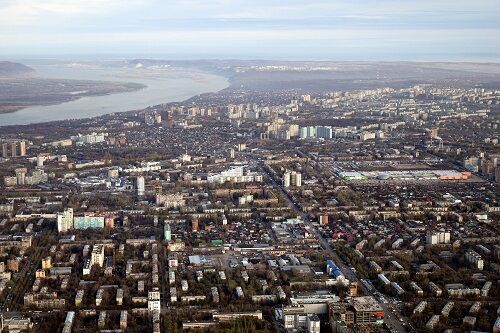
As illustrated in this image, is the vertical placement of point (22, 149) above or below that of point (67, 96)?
above

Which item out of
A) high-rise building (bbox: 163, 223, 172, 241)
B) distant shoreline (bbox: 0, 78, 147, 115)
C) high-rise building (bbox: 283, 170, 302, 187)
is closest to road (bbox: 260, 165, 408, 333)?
high-rise building (bbox: 283, 170, 302, 187)

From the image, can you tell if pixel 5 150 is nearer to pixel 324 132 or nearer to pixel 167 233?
pixel 324 132

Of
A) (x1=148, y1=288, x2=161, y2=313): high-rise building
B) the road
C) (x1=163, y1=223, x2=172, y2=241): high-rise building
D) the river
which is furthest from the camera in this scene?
the river

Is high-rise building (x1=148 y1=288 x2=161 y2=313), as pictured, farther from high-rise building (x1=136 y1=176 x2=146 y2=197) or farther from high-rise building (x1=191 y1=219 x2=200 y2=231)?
high-rise building (x1=136 y1=176 x2=146 y2=197)

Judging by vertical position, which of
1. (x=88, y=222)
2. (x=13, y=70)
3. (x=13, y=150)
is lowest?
(x=13, y=70)

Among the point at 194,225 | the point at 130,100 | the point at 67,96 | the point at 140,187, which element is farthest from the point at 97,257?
the point at 67,96

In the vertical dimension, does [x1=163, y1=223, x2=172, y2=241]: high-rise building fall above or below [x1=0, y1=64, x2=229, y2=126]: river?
above

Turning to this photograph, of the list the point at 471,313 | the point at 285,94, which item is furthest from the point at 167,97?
the point at 471,313

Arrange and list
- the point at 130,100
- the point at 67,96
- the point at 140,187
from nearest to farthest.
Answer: the point at 140,187 → the point at 130,100 → the point at 67,96
